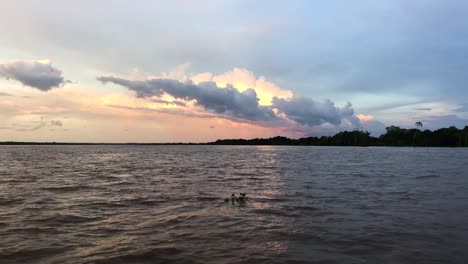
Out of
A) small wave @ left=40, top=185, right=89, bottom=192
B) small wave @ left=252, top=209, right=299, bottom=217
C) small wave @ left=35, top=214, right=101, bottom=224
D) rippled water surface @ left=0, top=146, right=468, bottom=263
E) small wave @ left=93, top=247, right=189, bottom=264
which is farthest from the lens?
small wave @ left=40, top=185, right=89, bottom=192

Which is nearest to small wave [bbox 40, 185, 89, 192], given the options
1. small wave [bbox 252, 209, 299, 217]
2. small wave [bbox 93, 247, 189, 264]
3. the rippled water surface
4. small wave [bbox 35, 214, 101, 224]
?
the rippled water surface

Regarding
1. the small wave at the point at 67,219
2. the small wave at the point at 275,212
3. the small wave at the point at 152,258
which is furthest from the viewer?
the small wave at the point at 275,212

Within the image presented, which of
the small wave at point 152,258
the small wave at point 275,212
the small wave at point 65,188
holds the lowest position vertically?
the small wave at point 152,258

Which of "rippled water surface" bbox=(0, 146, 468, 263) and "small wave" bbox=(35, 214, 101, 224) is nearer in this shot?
"rippled water surface" bbox=(0, 146, 468, 263)

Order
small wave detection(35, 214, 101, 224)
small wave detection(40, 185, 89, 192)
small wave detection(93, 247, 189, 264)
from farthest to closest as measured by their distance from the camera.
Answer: small wave detection(40, 185, 89, 192), small wave detection(35, 214, 101, 224), small wave detection(93, 247, 189, 264)

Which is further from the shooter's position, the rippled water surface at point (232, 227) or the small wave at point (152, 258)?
the rippled water surface at point (232, 227)

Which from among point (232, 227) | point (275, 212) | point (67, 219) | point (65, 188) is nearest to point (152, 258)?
point (232, 227)

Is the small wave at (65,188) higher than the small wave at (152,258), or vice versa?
the small wave at (65,188)

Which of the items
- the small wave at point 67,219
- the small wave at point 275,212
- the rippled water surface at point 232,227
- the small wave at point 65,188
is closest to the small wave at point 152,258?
the rippled water surface at point 232,227

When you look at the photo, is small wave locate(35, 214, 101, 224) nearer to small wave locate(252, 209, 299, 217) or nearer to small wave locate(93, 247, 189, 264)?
small wave locate(93, 247, 189, 264)

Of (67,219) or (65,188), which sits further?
(65,188)

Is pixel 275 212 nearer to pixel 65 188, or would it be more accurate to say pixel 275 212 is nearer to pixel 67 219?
pixel 67 219

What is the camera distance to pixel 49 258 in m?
10.2

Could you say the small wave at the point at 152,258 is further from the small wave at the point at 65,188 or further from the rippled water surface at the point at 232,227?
the small wave at the point at 65,188
